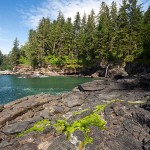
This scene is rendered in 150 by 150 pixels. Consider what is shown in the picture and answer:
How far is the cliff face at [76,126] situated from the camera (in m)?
14.0

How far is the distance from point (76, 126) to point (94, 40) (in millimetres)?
74080

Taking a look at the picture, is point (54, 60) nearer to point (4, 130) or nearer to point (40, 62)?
point (40, 62)

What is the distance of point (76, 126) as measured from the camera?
635 inches

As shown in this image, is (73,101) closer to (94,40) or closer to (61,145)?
(61,145)

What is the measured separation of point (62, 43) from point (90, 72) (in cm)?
2607

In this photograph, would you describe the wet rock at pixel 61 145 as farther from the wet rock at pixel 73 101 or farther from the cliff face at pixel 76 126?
the wet rock at pixel 73 101

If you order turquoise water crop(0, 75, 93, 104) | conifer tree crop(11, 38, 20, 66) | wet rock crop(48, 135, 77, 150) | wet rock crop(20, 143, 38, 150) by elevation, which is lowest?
turquoise water crop(0, 75, 93, 104)

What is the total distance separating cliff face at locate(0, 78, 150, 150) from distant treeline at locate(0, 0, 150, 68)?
43805 millimetres

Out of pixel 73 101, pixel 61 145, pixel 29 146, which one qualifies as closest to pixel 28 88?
pixel 73 101

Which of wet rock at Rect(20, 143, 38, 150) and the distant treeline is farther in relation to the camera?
the distant treeline

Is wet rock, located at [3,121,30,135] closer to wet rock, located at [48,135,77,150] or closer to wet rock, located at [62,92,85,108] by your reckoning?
wet rock, located at [48,135,77,150]

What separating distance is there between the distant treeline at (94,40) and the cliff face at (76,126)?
43805 mm

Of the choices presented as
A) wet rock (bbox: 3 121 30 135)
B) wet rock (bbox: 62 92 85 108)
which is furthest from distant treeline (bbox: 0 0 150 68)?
wet rock (bbox: 3 121 30 135)

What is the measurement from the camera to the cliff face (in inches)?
550
